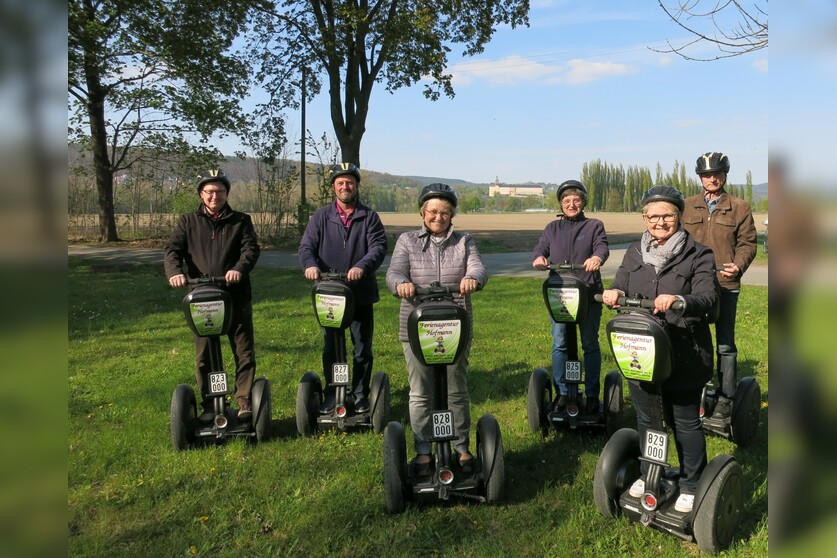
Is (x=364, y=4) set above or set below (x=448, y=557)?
above

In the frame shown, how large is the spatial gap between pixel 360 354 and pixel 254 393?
95 centimetres

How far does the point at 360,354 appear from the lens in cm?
533

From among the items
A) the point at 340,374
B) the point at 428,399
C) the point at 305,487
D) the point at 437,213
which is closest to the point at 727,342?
the point at 428,399

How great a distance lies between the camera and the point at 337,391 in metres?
5.12

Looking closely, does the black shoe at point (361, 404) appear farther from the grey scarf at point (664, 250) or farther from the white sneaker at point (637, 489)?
the grey scarf at point (664, 250)

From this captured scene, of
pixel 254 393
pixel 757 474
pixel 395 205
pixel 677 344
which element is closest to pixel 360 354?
pixel 254 393

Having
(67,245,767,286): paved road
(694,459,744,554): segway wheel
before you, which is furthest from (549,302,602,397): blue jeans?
(67,245,767,286): paved road

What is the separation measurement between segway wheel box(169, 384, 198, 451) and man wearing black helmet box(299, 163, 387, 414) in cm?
104

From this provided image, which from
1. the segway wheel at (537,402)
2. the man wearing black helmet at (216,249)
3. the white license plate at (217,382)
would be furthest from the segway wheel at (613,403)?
the white license plate at (217,382)

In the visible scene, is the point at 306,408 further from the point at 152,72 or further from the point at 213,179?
the point at 152,72

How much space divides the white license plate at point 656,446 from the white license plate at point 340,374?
8.18ft

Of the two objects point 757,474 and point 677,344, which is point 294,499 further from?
point 757,474

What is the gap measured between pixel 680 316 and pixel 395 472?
1.87m
